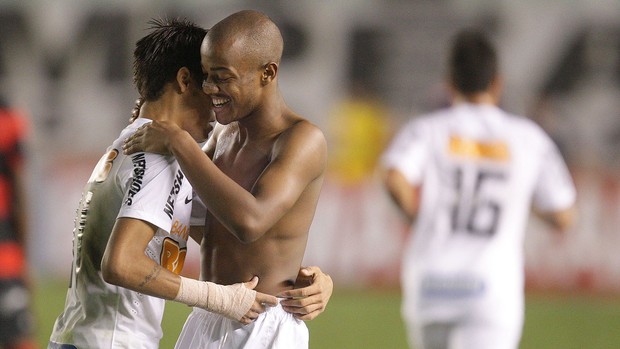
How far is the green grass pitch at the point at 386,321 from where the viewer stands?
9805 millimetres

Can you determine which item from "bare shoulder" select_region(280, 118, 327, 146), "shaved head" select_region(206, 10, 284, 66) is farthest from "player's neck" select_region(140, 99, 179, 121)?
"bare shoulder" select_region(280, 118, 327, 146)

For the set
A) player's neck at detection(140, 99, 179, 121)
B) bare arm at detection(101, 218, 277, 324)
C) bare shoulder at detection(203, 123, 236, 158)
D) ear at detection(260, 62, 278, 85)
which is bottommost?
bare arm at detection(101, 218, 277, 324)

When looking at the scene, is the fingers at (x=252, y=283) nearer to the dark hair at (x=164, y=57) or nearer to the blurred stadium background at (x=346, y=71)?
the dark hair at (x=164, y=57)

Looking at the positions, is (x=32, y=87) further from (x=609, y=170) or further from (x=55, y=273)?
(x=609, y=170)

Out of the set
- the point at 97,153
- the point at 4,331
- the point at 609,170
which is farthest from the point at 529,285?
the point at 4,331

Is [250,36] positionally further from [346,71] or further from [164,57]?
[346,71]

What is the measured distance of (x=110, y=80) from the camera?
1465 cm

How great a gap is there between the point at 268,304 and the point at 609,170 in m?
10.3

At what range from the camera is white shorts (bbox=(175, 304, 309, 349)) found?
369 cm

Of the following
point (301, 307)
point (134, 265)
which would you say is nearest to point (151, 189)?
point (134, 265)

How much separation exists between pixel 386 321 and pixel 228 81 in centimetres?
755

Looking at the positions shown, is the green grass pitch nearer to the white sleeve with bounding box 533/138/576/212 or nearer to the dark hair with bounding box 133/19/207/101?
the white sleeve with bounding box 533/138/576/212

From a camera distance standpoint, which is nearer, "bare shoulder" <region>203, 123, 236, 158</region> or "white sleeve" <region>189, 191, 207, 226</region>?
"white sleeve" <region>189, 191, 207, 226</region>

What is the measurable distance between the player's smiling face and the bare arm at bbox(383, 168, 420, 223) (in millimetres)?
2204
